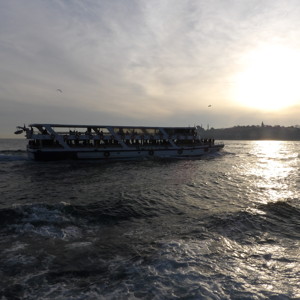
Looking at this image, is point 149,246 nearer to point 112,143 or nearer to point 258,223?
point 258,223

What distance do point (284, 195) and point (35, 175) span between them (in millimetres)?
22661

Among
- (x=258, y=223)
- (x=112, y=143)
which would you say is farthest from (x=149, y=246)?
(x=112, y=143)

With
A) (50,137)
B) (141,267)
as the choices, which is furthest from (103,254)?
(50,137)

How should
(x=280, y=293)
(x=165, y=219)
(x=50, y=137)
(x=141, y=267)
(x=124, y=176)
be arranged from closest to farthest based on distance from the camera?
(x=280, y=293), (x=141, y=267), (x=165, y=219), (x=124, y=176), (x=50, y=137)

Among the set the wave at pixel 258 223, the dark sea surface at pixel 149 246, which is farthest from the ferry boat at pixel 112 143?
the wave at pixel 258 223

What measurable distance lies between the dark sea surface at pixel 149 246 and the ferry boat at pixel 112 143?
1944cm

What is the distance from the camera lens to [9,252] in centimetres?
762

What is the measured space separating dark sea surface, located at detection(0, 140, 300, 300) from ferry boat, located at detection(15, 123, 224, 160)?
19.4 metres

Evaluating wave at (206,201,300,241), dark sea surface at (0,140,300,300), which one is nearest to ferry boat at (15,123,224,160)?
dark sea surface at (0,140,300,300)

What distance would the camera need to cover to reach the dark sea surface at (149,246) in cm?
599

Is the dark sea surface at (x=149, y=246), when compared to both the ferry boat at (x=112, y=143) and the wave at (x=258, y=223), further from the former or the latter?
the ferry boat at (x=112, y=143)

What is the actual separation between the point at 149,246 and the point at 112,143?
31.7 meters

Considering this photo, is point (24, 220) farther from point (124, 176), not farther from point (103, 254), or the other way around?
A: point (124, 176)

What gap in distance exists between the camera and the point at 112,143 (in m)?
39.1
